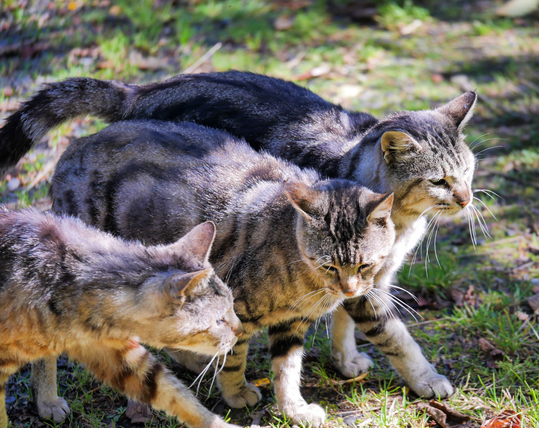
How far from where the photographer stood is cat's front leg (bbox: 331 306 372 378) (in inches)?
155

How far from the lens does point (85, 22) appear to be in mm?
7008

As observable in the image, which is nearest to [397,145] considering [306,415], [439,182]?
[439,182]

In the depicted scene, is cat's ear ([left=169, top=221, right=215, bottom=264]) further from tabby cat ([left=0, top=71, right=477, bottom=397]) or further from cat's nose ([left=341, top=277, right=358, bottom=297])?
tabby cat ([left=0, top=71, right=477, bottom=397])

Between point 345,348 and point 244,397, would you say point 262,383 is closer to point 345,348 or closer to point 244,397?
point 244,397

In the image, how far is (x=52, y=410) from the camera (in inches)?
138

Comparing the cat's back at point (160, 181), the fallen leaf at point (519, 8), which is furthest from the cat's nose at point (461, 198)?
the fallen leaf at point (519, 8)

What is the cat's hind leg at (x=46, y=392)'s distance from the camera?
3492mm

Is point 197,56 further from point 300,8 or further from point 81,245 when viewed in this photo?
point 81,245

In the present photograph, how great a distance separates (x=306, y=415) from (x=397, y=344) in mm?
717

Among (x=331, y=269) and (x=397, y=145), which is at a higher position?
(x=397, y=145)

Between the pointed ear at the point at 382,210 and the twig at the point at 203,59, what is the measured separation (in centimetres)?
387

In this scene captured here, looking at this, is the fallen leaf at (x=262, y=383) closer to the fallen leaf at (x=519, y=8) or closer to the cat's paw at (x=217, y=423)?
the cat's paw at (x=217, y=423)

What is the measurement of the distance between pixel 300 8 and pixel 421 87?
2.28 m

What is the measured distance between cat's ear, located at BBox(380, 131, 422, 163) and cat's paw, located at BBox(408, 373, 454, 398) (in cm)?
139
